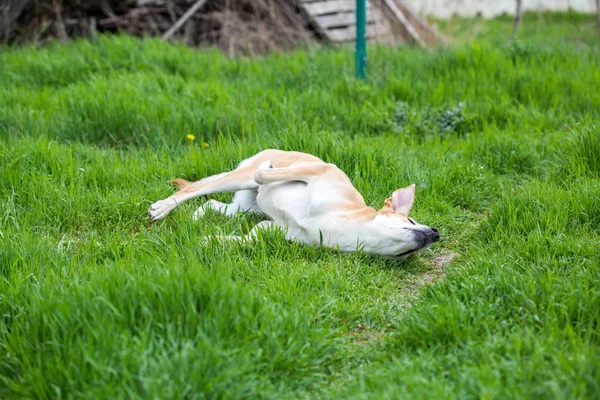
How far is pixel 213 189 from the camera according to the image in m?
4.77

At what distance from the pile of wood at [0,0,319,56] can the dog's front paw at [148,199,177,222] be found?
4.05 m

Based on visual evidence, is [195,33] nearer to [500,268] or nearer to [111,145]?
[111,145]

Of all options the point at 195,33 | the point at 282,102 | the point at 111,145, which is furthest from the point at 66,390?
the point at 195,33

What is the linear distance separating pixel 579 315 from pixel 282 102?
3883 mm

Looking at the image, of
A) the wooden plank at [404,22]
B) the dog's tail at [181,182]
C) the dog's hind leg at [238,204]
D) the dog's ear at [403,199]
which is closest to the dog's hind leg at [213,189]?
the dog's hind leg at [238,204]

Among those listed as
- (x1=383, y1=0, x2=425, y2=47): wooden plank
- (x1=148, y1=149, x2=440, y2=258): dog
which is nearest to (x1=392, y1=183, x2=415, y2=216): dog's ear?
(x1=148, y1=149, x2=440, y2=258): dog

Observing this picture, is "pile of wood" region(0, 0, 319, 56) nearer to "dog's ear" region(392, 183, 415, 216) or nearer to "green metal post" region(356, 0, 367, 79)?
"green metal post" region(356, 0, 367, 79)

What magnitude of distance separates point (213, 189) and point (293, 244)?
30.5 inches

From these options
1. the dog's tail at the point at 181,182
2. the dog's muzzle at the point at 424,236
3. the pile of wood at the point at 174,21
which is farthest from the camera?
the pile of wood at the point at 174,21

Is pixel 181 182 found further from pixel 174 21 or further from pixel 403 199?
pixel 174 21

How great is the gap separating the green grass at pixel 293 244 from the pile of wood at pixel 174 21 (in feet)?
2.39

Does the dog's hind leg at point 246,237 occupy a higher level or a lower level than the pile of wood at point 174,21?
lower

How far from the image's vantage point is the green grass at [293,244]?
119 inches

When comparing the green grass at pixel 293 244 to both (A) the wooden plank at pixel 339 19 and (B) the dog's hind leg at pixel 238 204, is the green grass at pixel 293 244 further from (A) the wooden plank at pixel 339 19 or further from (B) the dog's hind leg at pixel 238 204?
(A) the wooden plank at pixel 339 19
